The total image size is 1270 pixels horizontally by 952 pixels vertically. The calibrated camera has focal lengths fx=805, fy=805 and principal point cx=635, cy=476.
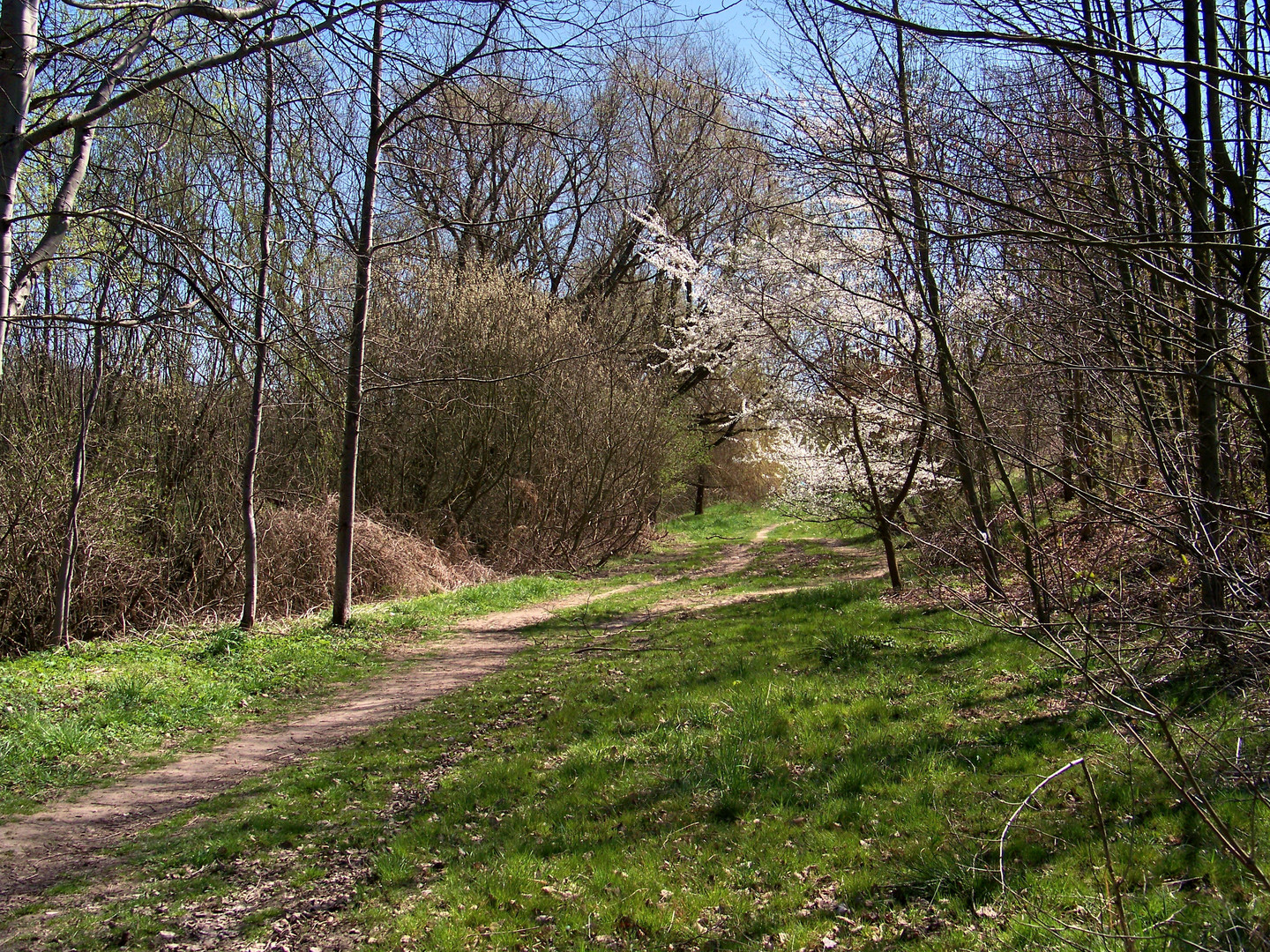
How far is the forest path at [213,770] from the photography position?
4.50 m

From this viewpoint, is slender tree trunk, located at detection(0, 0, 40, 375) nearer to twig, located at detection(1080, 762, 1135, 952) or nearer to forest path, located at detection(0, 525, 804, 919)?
forest path, located at detection(0, 525, 804, 919)

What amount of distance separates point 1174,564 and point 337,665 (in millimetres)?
8458

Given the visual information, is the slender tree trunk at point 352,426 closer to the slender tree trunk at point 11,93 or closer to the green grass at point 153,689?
the green grass at point 153,689

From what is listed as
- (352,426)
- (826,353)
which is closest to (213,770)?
(352,426)

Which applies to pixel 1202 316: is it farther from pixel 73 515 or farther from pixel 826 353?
pixel 73 515

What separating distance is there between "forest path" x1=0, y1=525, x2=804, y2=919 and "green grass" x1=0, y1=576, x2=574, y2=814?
309 mm

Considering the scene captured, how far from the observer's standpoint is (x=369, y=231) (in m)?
11.0

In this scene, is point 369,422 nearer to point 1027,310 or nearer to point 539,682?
point 539,682

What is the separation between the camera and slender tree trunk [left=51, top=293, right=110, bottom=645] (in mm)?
9039

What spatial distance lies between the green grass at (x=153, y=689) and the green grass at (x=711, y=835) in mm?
1389

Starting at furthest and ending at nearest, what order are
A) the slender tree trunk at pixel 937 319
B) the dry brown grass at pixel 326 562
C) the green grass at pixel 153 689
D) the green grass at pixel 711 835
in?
the dry brown grass at pixel 326 562 < the green grass at pixel 153 689 < the slender tree trunk at pixel 937 319 < the green grass at pixel 711 835

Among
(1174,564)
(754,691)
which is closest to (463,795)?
(754,691)

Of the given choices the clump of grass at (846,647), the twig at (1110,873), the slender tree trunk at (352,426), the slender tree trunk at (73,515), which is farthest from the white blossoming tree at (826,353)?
the slender tree trunk at (73,515)

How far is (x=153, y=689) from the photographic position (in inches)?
296
